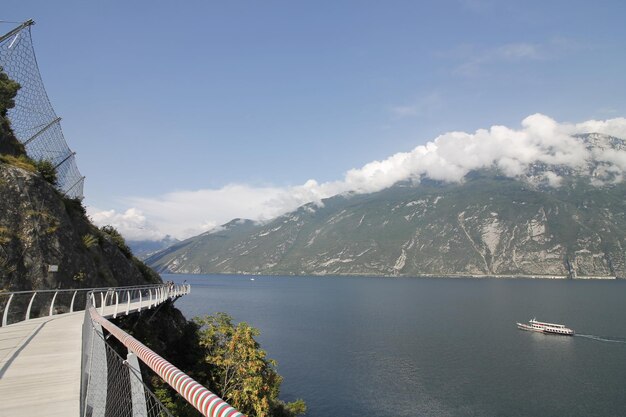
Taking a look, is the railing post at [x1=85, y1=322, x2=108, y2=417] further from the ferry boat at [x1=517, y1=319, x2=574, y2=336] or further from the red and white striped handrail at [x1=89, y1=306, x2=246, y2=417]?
the ferry boat at [x1=517, y1=319, x2=574, y2=336]

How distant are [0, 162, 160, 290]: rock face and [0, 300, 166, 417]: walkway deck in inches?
362

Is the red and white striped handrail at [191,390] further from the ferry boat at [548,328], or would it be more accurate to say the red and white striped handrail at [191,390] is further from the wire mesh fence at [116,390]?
the ferry boat at [548,328]

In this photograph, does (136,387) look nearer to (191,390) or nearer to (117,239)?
(191,390)

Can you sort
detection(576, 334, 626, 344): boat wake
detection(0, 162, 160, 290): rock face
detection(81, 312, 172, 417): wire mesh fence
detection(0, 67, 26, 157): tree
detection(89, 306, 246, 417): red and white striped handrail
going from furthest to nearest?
1. detection(576, 334, 626, 344): boat wake
2. detection(0, 67, 26, 157): tree
3. detection(0, 162, 160, 290): rock face
4. detection(81, 312, 172, 417): wire mesh fence
5. detection(89, 306, 246, 417): red and white striped handrail

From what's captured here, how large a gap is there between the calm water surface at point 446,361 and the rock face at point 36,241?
33.1 meters

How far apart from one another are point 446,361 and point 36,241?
214ft

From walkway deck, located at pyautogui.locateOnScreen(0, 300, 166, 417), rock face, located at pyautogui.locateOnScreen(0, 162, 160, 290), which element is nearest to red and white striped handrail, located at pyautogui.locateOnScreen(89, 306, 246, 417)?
walkway deck, located at pyautogui.locateOnScreen(0, 300, 166, 417)

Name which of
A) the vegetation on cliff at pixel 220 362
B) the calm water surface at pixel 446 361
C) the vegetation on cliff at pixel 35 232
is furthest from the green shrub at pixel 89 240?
the calm water surface at pixel 446 361

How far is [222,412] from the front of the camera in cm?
288

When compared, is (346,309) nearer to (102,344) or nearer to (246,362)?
(246,362)

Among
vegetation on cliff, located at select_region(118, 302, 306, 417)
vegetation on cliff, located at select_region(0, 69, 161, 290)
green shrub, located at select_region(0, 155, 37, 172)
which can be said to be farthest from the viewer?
green shrub, located at select_region(0, 155, 37, 172)

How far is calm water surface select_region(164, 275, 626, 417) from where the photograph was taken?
51688 mm

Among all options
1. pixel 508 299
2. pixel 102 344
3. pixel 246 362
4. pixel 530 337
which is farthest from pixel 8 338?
pixel 508 299

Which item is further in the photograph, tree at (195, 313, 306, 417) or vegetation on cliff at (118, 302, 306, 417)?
tree at (195, 313, 306, 417)
